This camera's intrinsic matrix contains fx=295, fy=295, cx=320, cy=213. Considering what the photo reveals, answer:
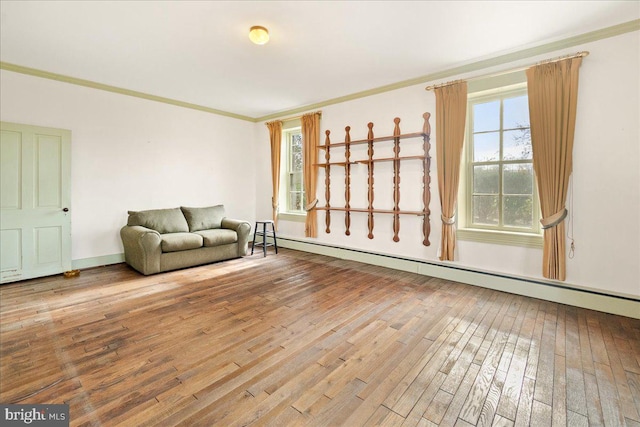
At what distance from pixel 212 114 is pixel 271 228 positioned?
258cm

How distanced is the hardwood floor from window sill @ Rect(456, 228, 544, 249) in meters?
0.62

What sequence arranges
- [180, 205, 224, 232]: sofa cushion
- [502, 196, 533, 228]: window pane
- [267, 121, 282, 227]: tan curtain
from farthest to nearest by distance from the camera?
1. [267, 121, 282, 227]: tan curtain
2. [180, 205, 224, 232]: sofa cushion
3. [502, 196, 533, 228]: window pane

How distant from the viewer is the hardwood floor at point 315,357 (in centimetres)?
161

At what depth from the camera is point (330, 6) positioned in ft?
8.55

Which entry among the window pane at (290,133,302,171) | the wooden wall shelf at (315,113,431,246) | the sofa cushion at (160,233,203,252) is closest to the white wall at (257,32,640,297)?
the wooden wall shelf at (315,113,431,246)

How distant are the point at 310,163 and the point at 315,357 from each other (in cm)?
385

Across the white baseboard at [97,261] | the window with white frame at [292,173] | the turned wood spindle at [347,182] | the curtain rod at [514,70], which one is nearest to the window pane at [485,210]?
the curtain rod at [514,70]

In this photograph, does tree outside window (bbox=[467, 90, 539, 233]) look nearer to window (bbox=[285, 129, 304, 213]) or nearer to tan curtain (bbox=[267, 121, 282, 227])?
window (bbox=[285, 129, 304, 213])

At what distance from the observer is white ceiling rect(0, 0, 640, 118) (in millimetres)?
2629

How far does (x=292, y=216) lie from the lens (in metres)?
5.98

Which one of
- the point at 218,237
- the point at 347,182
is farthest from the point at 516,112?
the point at 218,237

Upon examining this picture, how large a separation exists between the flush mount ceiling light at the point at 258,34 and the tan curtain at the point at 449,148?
7.56 ft

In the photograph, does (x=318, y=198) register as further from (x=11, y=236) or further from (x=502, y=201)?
(x=11, y=236)

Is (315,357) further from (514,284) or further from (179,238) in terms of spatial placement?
(179,238)
